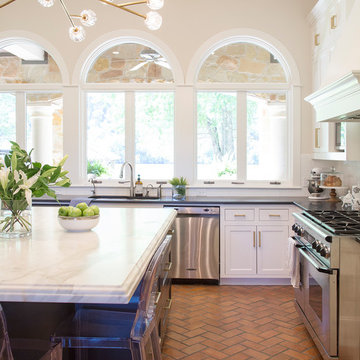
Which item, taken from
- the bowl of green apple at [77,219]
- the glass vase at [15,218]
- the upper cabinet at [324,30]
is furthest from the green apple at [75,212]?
the upper cabinet at [324,30]

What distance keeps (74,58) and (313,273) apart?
407cm

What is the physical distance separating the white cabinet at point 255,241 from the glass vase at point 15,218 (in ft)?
9.66

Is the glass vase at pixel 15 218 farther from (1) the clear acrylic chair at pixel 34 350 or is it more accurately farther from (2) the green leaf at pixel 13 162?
(1) the clear acrylic chair at pixel 34 350

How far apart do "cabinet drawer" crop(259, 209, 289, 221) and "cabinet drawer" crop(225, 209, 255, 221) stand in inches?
3.9

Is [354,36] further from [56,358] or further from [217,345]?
[56,358]

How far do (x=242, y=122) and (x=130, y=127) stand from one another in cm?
140

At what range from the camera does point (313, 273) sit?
3422mm

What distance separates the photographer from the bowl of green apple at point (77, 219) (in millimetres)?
2889

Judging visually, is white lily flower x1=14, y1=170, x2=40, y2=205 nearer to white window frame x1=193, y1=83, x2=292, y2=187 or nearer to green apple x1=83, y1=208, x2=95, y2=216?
green apple x1=83, y1=208, x2=95, y2=216

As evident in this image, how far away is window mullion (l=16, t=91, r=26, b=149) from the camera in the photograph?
6.25 metres

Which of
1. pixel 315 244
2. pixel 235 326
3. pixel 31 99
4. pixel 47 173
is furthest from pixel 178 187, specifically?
pixel 47 173

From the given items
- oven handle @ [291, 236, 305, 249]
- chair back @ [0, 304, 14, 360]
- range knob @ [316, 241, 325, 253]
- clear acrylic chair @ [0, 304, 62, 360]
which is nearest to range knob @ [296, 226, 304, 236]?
oven handle @ [291, 236, 305, 249]

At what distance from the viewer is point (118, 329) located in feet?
7.29

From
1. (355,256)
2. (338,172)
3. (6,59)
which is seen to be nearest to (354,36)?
(355,256)
